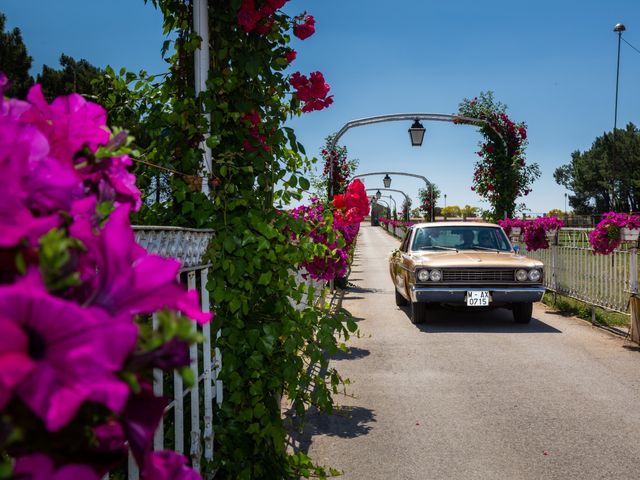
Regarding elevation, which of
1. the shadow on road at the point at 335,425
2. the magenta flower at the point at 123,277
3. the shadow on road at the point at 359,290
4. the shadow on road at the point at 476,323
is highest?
the magenta flower at the point at 123,277

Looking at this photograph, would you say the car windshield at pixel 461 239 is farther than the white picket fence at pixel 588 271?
Yes

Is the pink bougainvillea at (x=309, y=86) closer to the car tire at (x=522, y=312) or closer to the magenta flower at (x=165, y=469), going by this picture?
the magenta flower at (x=165, y=469)

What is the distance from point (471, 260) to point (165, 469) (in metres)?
8.69

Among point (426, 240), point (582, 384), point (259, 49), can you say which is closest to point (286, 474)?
point (259, 49)

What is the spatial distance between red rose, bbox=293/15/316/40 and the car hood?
233 inches

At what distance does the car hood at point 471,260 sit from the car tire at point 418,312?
691 mm

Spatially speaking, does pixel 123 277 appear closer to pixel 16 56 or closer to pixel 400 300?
pixel 400 300

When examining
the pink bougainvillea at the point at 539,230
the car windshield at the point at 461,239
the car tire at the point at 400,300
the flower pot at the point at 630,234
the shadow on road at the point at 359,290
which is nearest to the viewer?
the flower pot at the point at 630,234

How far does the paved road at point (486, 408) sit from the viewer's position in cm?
385

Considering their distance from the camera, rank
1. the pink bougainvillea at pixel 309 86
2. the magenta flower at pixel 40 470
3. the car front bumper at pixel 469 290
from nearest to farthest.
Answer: the magenta flower at pixel 40 470 < the pink bougainvillea at pixel 309 86 < the car front bumper at pixel 469 290

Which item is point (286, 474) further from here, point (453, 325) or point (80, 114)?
point (453, 325)

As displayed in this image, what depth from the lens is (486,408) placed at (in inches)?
197

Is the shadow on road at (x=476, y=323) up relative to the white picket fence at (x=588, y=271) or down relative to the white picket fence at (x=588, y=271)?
down

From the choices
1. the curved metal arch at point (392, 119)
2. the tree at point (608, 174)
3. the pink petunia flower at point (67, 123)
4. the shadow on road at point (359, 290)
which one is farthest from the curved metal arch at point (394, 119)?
the tree at point (608, 174)
